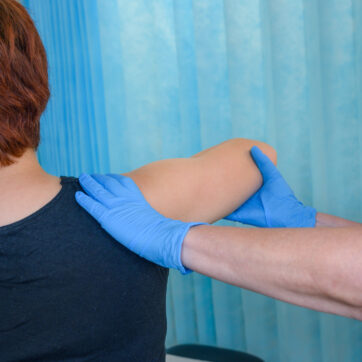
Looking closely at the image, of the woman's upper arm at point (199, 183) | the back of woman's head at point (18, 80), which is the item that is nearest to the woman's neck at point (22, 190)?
the back of woman's head at point (18, 80)

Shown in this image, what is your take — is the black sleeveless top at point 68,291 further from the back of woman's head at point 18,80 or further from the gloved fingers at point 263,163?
the gloved fingers at point 263,163

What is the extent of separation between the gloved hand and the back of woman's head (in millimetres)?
517

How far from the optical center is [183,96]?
1.93 meters

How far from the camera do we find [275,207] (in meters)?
0.98

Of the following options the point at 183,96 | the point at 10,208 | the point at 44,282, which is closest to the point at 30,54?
the point at 10,208

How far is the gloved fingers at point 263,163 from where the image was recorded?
0.95 metres

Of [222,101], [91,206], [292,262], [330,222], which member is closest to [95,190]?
[91,206]

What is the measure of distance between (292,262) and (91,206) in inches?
13.2

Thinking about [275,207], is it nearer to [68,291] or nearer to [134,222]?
[134,222]

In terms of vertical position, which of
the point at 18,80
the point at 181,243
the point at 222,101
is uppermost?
the point at 18,80

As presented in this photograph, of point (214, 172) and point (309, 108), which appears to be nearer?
point (214, 172)

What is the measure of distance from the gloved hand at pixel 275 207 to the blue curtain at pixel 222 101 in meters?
0.68

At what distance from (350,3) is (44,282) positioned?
145 cm

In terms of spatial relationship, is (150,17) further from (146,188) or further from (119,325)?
(119,325)
